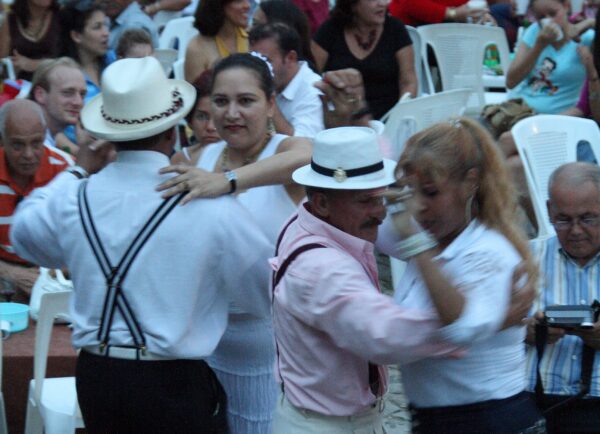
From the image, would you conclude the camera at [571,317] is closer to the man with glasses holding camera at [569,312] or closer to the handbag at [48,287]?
the man with glasses holding camera at [569,312]

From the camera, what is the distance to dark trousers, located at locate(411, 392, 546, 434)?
2.31 m

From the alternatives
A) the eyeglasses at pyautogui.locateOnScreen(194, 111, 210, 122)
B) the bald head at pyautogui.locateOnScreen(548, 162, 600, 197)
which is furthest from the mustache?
the eyeglasses at pyautogui.locateOnScreen(194, 111, 210, 122)

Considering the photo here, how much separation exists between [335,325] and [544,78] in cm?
503

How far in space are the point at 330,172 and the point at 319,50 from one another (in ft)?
14.3

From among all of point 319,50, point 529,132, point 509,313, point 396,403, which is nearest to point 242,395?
point 509,313

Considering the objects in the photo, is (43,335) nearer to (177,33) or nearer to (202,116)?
(202,116)

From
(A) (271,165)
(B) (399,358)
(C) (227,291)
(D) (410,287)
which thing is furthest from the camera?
(A) (271,165)

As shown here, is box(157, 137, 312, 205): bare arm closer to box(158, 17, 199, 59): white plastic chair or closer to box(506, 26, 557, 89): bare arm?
box(506, 26, 557, 89): bare arm

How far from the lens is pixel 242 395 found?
3.24 meters

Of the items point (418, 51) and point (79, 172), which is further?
point (418, 51)

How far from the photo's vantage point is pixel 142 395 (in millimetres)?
2621

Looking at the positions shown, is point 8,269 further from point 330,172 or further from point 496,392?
point 496,392

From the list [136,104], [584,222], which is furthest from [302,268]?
[584,222]

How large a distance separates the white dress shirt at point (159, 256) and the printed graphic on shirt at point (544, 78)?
15.0 feet
